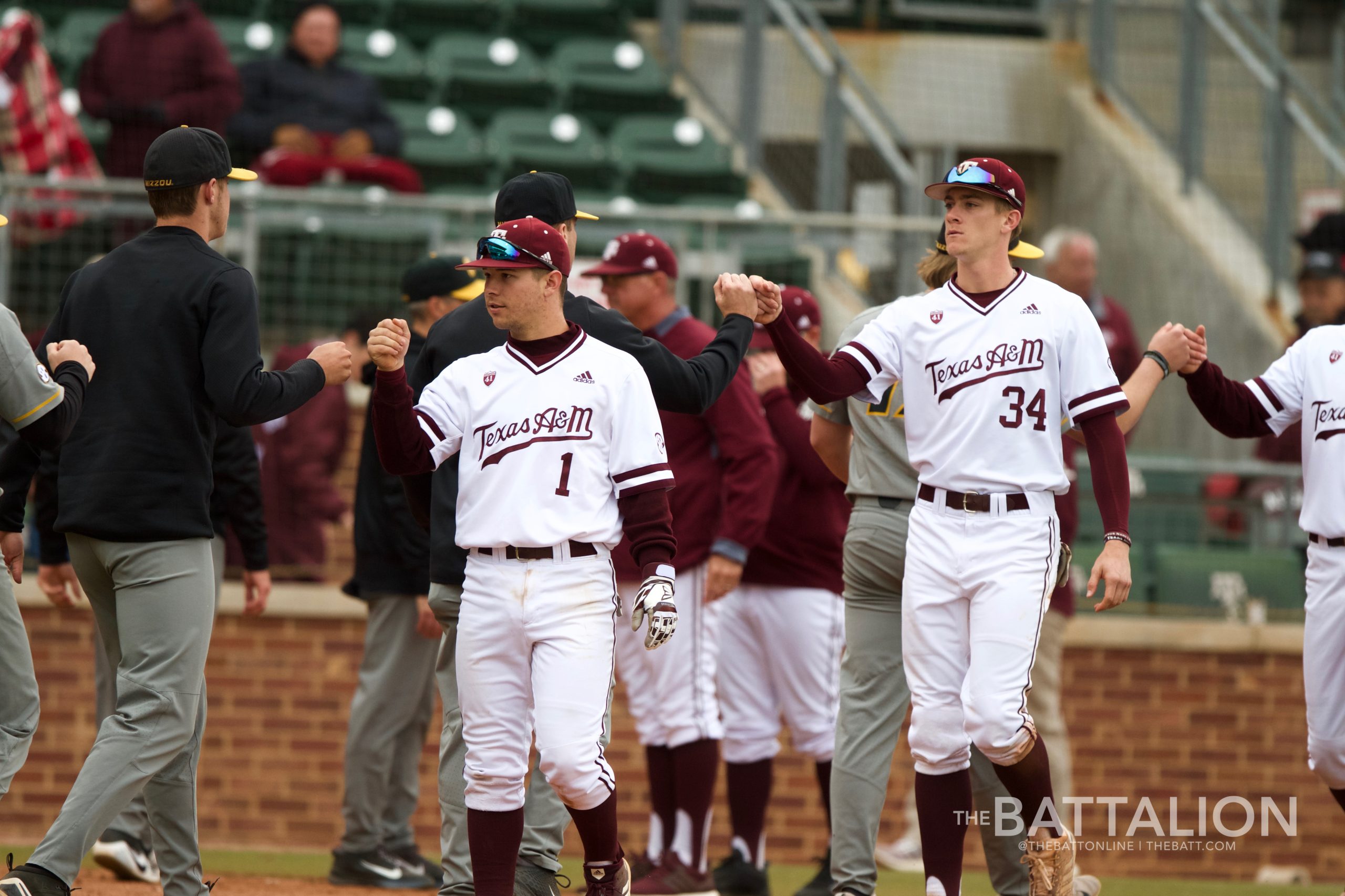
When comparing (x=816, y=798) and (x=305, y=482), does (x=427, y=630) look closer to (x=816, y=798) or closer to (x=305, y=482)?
(x=305, y=482)

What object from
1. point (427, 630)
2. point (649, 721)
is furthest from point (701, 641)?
point (427, 630)

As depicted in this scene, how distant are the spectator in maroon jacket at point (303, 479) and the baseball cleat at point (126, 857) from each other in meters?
1.97

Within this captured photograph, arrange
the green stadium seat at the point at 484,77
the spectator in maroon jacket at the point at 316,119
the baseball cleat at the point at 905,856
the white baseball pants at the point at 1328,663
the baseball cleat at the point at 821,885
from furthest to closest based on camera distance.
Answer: the green stadium seat at the point at 484,77
the spectator in maroon jacket at the point at 316,119
the baseball cleat at the point at 905,856
the baseball cleat at the point at 821,885
the white baseball pants at the point at 1328,663

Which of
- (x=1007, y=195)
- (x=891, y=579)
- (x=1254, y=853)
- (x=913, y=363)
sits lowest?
(x=1254, y=853)

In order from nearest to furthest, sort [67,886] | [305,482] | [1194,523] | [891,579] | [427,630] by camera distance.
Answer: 1. [67,886]
2. [891,579]
3. [427,630]
4. [305,482]
5. [1194,523]

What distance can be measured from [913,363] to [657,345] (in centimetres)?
67

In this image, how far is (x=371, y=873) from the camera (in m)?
5.63

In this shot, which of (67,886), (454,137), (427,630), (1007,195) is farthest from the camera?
(454,137)

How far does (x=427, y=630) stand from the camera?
207 inches

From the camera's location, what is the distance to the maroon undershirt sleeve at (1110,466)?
4266 millimetres

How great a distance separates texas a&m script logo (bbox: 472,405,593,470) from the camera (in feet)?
13.1

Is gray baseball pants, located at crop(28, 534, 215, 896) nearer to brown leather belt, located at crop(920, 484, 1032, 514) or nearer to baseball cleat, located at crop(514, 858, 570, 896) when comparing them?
baseball cleat, located at crop(514, 858, 570, 896)

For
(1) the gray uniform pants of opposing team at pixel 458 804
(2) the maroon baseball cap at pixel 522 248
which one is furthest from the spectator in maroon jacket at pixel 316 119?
(2) the maroon baseball cap at pixel 522 248

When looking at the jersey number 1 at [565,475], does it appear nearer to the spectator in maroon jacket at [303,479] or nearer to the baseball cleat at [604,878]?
the baseball cleat at [604,878]
